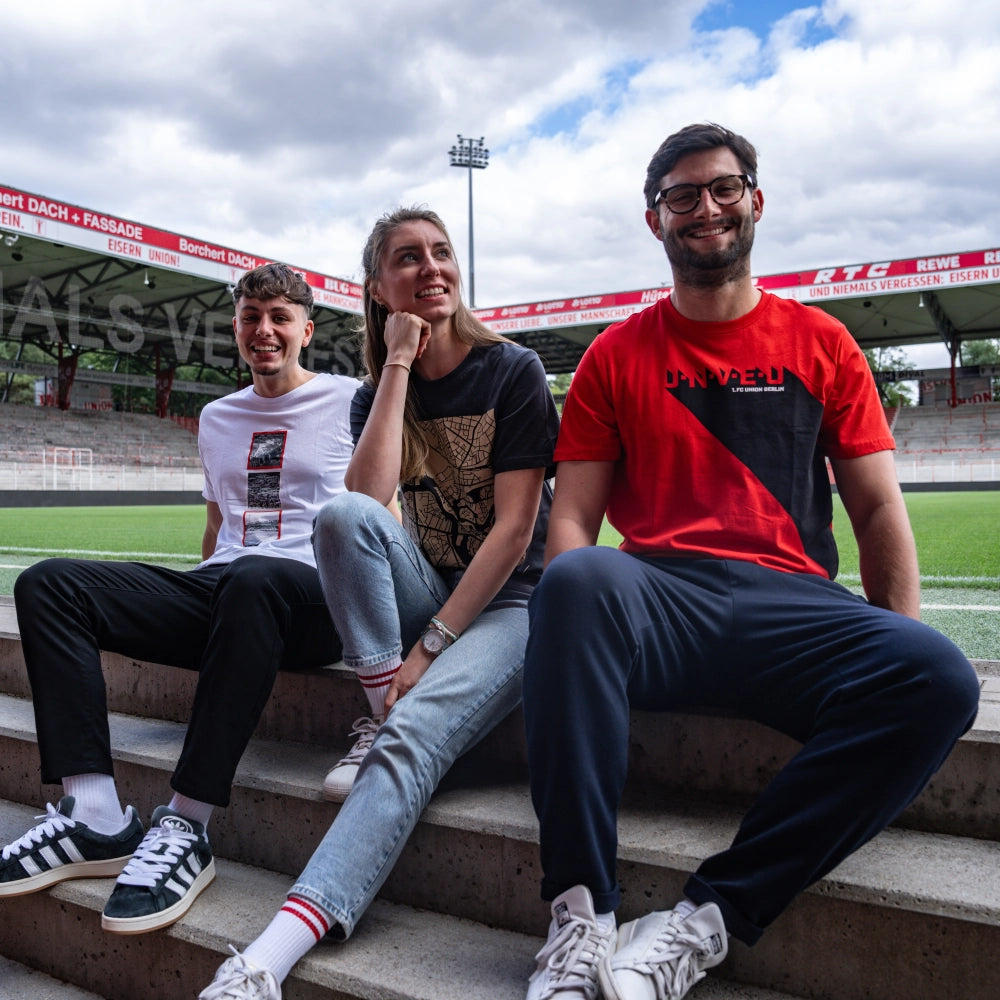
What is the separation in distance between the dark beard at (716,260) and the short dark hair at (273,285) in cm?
103

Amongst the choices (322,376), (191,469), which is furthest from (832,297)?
(322,376)

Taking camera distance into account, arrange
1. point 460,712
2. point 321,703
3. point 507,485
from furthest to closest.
→ 1. point 321,703
2. point 507,485
3. point 460,712

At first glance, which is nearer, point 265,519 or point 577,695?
point 577,695

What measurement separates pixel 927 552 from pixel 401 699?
5.00 meters

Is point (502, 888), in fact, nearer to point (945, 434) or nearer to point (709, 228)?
point (709, 228)

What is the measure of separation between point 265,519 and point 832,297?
2222cm

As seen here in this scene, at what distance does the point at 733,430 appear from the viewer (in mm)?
Result: 1628

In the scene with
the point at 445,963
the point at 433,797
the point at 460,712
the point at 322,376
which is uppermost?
the point at 322,376

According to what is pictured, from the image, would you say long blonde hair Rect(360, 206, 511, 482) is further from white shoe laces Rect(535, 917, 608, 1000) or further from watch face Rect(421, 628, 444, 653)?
white shoe laces Rect(535, 917, 608, 1000)

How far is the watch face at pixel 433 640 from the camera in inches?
65.6

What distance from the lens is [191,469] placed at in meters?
24.6

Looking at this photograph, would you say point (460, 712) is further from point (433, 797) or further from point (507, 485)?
point (507, 485)

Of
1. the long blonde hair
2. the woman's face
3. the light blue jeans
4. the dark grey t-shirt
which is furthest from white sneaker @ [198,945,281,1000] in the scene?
the woman's face

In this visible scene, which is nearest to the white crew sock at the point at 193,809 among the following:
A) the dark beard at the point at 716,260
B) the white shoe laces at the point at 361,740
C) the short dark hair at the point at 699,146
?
the white shoe laces at the point at 361,740
